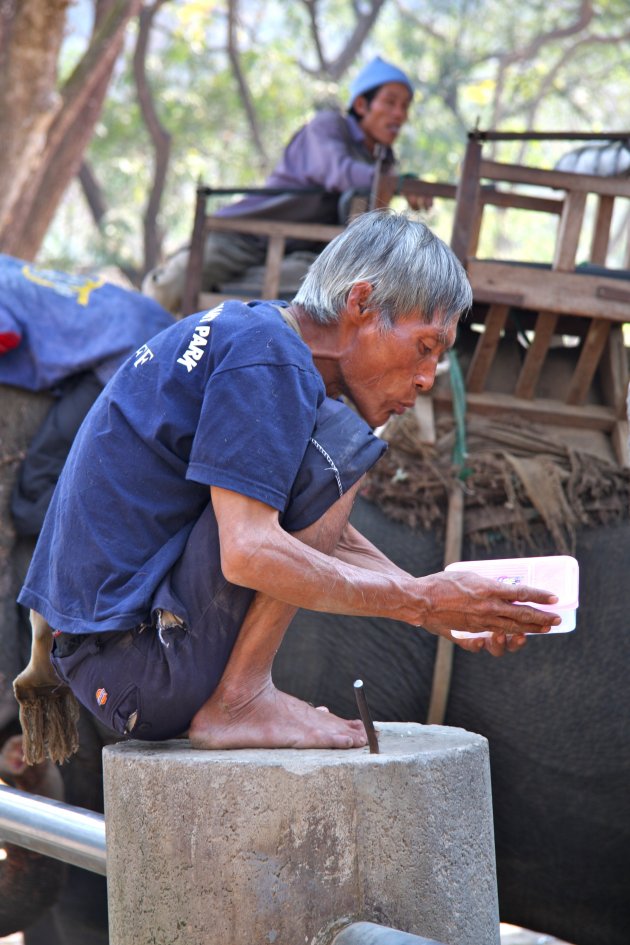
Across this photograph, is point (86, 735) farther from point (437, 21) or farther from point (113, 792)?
point (437, 21)

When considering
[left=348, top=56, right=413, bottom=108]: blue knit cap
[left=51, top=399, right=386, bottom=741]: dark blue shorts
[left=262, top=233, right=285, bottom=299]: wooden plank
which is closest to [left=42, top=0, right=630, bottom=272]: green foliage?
[left=348, top=56, right=413, bottom=108]: blue knit cap

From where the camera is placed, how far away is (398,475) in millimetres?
3115

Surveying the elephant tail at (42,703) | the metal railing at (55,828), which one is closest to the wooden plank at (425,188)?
the elephant tail at (42,703)

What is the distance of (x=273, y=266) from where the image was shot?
3.69 metres

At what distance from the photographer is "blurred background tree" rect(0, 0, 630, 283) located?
12344mm

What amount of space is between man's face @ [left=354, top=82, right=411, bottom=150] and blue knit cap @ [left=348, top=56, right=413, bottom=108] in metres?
0.02

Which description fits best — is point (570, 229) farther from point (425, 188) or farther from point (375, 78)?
point (375, 78)

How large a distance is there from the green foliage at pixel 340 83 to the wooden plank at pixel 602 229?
28.2ft

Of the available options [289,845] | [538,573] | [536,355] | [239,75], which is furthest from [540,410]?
[239,75]

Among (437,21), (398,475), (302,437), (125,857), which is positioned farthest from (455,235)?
(437,21)

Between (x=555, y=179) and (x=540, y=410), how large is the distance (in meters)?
0.63

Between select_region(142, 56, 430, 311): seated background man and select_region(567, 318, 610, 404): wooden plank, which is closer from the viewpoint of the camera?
select_region(567, 318, 610, 404): wooden plank

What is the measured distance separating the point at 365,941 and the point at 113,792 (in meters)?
0.49

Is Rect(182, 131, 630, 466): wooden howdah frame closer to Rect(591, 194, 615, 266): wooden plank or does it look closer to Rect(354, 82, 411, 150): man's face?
Rect(591, 194, 615, 266): wooden plank
